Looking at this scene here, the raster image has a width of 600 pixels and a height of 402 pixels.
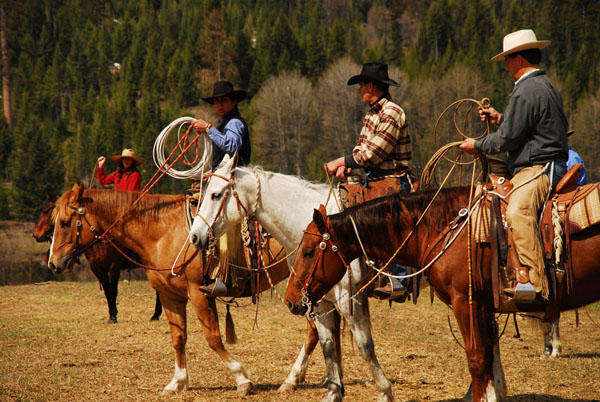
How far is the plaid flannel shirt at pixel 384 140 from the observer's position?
6.31m

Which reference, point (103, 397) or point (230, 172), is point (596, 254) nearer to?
point (230, 172)

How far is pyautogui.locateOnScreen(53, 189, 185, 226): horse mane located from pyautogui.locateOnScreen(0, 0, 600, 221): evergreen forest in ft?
146

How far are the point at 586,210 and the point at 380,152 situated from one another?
6.64 feet

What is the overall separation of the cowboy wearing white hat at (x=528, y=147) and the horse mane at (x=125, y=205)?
3.54 m

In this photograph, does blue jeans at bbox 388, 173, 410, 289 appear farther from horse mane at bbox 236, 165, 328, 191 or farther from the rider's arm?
→ the rider's arm

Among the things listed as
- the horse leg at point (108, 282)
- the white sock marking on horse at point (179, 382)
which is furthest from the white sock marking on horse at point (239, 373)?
the horse leg at point (108, 282)

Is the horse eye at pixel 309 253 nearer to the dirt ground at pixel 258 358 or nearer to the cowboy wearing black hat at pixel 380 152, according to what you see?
the cowboy wearing black hat at pixel 380 152

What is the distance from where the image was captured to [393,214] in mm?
5336

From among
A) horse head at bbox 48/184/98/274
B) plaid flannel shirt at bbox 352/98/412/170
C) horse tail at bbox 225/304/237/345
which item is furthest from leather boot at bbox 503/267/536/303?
horse head at bbox 48/184/98/274

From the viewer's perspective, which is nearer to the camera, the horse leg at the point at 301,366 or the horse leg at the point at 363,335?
the horse leg at the point at 363,335

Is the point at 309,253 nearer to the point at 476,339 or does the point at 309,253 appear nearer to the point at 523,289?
the point at 476,339

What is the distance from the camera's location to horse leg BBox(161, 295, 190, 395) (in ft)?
23.4

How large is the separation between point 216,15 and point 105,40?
2079 centimetres

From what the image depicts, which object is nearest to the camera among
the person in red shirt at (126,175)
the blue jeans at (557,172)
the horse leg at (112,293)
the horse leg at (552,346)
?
the blue jeans at (557,172)
